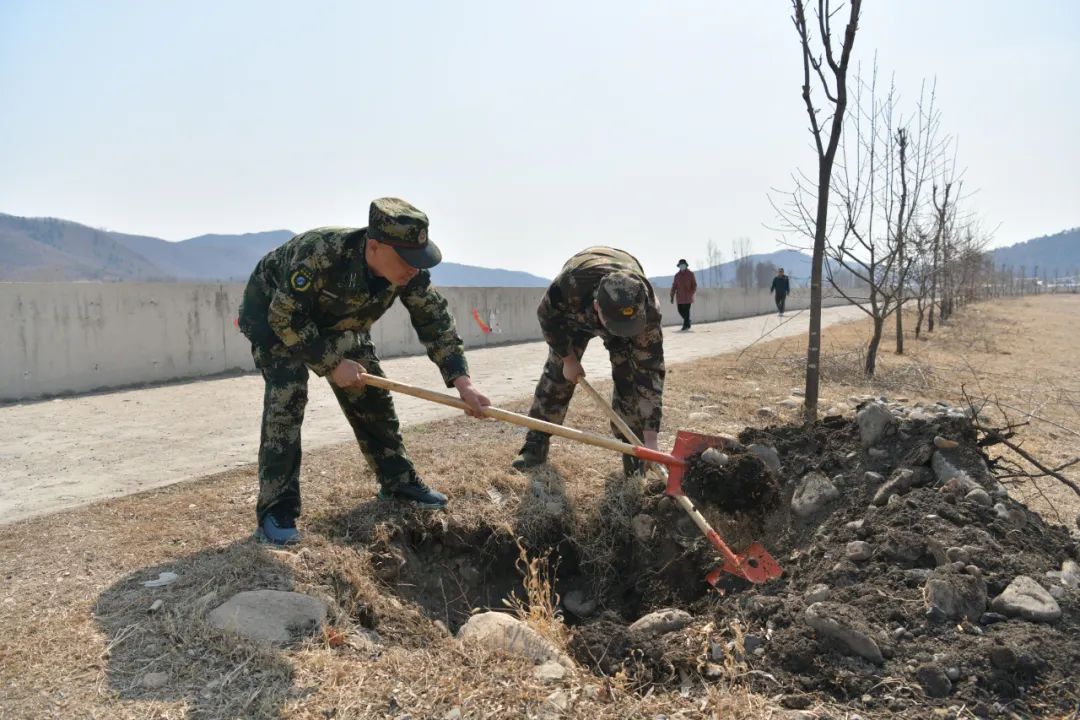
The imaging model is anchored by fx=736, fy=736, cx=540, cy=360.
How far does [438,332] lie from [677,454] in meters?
1.42

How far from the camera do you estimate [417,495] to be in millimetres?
3996

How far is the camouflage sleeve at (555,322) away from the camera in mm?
4539

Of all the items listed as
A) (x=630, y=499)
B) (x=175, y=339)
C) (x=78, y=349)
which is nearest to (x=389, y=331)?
(x=175, y=339)

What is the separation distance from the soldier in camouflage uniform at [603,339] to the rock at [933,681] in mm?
2027

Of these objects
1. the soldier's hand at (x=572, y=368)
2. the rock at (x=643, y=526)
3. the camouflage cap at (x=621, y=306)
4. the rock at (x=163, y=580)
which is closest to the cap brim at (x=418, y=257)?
the camouflage cap at (x=621, y=306)

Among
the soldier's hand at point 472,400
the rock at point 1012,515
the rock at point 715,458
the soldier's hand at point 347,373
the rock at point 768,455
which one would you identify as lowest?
the rock at point 1012,515

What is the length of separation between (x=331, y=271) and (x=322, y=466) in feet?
5.91

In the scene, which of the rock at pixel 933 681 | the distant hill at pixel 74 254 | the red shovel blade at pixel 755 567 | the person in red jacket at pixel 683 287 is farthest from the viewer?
the distant hill at pixel 74 254

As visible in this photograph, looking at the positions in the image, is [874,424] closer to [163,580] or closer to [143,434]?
[163,580]

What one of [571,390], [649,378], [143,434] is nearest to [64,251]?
[143,434]

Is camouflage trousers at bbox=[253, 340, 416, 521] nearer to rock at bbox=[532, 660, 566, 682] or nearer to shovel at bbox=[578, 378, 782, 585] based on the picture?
rock at bbox=[532, 660, 566, 682]

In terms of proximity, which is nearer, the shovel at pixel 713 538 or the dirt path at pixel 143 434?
the shovel at pixel 713 538

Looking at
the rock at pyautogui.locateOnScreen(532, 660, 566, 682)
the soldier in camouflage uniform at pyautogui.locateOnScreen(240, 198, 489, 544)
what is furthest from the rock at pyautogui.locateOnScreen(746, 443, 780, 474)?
the rock at pyautogui.locateOnScreen(532, 660, 566, 682)

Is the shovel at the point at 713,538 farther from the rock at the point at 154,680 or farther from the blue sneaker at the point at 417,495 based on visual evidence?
the rock at the point at 154,680
